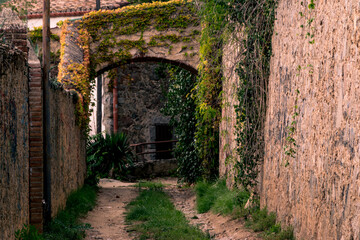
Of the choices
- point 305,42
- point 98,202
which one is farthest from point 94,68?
point 305,42

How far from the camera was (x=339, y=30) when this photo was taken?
350cm

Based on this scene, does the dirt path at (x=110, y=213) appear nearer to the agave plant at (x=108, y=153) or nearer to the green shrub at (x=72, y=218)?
the green shrub at (x=72, y=218)

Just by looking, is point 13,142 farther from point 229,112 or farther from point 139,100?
point 139,100

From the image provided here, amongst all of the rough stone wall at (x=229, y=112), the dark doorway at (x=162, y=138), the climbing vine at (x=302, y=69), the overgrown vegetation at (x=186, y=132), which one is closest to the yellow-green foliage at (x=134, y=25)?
the overgrown vegetation at (x=186, y=132)

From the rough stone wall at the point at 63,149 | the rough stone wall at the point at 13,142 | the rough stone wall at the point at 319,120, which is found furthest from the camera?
the rough stone wall at the point at 63,149

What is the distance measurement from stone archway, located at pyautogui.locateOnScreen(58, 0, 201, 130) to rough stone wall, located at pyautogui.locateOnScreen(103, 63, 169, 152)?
5680mm

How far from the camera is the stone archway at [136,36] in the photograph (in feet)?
35.9

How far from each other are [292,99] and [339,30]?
1.57m

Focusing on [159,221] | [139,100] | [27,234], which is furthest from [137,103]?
[27,234]

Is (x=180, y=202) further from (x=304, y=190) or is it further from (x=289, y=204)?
(x=304, y=190)

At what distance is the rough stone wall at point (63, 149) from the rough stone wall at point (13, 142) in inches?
48.5

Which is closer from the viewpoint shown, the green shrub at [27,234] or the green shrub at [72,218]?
the green shrub at [27,234]

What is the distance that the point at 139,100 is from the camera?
670 inches

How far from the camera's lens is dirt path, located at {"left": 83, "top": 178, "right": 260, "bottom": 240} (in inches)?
245
